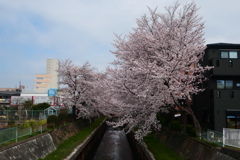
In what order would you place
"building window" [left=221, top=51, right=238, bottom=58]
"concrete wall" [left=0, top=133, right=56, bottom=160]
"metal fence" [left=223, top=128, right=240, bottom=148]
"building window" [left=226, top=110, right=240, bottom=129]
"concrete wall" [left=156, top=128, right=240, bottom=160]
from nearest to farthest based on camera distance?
1. "concrete wall" [left=156, top=128, right=240, bottom=160]
2. "concrete wall" [left=0, top=133, right=56, bottom=160]
3. "metal fence" [left=223, top=128, right=240, bottom=148]
4. "building window" [left=226, top=110, right=240, bottom=129]
5. "building window" [left=221, top=51, right=238, bottom=58]

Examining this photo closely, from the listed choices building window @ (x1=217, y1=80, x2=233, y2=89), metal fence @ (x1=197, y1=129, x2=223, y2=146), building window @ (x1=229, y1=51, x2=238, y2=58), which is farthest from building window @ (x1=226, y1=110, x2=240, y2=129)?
metal fence @ (x1=197, y1=129, x2=223, y2=146)

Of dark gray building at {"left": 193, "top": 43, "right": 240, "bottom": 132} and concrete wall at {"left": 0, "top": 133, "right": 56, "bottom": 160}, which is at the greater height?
dark gray building at {"left": 193, "top": 43, "right": 240, "bottom": 132}

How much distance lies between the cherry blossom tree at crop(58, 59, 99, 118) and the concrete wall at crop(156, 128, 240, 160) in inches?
569

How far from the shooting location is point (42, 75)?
4247 inches

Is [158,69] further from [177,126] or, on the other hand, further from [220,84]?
[220,84]

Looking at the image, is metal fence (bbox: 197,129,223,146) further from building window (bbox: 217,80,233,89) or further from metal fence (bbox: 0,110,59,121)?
metal fence (bbox: 0,110,59,121)

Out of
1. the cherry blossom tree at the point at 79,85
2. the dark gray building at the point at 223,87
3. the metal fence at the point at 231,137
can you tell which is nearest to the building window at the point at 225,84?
A: the dark gray building at the point at 223,87

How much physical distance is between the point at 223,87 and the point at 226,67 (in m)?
2.04

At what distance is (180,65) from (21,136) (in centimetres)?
1033

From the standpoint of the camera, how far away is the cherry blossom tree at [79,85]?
28.7 metres

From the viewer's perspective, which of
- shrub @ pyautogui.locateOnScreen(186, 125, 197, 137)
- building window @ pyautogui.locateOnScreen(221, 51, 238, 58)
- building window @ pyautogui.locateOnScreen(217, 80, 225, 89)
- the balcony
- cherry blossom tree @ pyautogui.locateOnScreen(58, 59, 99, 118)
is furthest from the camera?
cherry blossom tree @ pyautogui.locateOnScreen(58, 59, 99, 118)

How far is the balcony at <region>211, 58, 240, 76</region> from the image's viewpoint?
2089 cm

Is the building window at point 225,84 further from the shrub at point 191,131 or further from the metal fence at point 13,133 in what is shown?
the metal fence at point 13,133

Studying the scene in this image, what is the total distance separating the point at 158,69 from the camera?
43.3 feet
